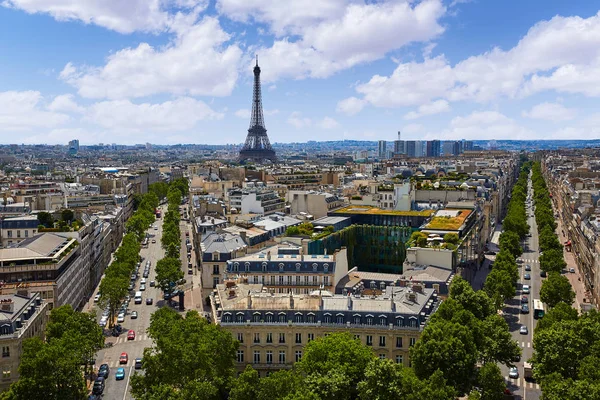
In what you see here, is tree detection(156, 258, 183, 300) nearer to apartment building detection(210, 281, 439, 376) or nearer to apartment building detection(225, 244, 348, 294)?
apartment building detection(225, 244, 348, 294)

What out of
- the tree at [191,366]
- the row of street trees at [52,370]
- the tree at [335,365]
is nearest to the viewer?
the tree at [335,365]

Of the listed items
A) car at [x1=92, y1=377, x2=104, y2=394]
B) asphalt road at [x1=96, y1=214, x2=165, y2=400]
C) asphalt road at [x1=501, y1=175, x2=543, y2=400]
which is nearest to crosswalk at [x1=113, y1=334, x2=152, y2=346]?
asphalt road at [x1=96, y1=214, x2=165, y2=400]

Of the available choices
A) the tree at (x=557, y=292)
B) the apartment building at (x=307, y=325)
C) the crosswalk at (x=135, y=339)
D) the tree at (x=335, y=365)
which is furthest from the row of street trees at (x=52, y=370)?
the tree at (x=557, y=292)

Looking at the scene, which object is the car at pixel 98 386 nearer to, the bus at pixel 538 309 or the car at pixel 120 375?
the car at pixel 120 375

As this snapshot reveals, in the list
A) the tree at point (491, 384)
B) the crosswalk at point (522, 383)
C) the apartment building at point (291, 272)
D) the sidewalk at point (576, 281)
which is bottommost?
the crosswalk at point (522, 383)

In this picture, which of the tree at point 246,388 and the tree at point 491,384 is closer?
the tree at point 246,388

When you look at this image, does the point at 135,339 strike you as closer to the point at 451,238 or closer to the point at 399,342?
the point at 399,342
